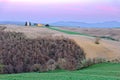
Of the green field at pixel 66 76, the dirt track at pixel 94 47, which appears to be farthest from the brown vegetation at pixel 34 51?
the green field at pixel 66 76

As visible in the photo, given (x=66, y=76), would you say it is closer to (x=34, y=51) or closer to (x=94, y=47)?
(x=34, y=51)

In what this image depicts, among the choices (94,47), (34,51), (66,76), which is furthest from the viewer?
(94,47)

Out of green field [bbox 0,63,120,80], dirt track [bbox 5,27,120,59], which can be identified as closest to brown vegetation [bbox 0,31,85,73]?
dirt track [bbox 5,27,120,59]

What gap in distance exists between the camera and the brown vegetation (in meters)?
34.5

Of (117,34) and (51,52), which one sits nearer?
(51,52)

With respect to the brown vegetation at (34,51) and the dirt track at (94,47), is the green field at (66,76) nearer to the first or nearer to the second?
the brown vegetation at (34,51)

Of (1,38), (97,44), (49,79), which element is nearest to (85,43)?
(97,44)

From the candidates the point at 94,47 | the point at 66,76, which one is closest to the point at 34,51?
the point at 94,47

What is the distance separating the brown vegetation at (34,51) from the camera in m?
34.5

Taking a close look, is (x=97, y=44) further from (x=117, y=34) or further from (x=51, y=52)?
(x=117, y=34)

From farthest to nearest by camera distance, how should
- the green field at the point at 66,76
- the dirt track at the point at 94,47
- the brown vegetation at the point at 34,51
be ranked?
the dirt track at the point at 94,47
the brown vegetation at the point at 34,51
the green field at the point at 66,76

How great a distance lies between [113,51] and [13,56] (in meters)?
9.66

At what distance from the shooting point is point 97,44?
128 ft

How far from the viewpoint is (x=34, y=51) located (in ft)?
123
